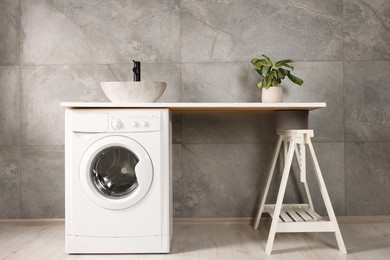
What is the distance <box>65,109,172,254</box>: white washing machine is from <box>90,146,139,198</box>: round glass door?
45 millimetres

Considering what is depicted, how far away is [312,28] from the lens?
3059 millimetres

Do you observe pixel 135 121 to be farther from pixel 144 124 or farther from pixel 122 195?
pixel 122 195

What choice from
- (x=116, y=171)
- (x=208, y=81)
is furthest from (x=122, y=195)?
(x=208, y=81)

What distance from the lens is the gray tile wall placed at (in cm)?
306

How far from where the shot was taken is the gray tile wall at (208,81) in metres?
3.06

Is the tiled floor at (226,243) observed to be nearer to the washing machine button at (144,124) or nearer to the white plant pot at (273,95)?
the washing machine button at (144,124)

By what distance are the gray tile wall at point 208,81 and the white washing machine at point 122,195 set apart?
2.48 feet

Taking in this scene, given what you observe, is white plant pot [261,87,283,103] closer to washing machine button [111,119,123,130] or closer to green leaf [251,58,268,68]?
green leaf [251,58,268,68]

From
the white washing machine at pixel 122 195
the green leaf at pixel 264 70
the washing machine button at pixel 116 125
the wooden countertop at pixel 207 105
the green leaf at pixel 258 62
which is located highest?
the green leaf at pixel 258 62

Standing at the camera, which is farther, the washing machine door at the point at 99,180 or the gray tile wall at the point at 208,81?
the gray tile wall at the point at 208,81

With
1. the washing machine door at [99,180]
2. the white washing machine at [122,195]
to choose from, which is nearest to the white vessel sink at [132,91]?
the white washing machine at [122,195]

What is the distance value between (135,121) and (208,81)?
2.99ft

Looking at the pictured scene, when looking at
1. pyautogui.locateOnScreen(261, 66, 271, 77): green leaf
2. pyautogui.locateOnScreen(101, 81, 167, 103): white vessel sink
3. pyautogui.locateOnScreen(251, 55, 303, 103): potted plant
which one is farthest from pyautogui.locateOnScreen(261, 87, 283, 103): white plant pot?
pyautogui.locateOnScreen(101, 81, 167, 103): white vessel sink

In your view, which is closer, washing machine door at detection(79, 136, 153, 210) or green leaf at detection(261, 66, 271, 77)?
washing machine door at detection(79, 136, 153, 210)
